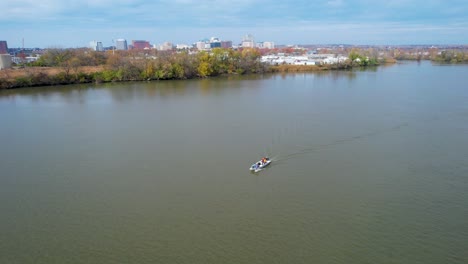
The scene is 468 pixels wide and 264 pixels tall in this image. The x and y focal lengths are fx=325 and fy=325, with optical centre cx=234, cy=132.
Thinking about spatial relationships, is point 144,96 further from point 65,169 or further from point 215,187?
point 215,187

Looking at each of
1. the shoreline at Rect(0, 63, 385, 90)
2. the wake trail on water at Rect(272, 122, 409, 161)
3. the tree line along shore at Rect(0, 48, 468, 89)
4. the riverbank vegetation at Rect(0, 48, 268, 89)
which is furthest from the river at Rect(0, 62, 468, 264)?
the tree line along shore at Rect(0, 48, 468, 89)

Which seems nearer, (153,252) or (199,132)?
(153,252)

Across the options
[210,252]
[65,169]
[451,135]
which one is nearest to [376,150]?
[451,135]

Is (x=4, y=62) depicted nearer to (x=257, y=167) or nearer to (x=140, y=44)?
(x=257, y=167)

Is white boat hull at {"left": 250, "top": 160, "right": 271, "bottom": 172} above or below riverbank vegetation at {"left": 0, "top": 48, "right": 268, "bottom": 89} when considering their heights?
below

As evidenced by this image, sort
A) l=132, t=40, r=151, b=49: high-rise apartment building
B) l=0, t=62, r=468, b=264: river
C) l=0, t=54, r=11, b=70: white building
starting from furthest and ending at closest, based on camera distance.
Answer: l=132, t=40, r=151, b=49: high-rise apartment building
l=0, t=54, r=11, b=70: white building
l=0, t=62, r=468, b=264: river

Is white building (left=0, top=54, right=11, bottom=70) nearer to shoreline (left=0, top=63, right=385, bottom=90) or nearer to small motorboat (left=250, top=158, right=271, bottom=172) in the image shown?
shoreline (left=0, top=63, right=385, bottom=90)

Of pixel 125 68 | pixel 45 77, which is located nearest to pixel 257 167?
pixel 125 68

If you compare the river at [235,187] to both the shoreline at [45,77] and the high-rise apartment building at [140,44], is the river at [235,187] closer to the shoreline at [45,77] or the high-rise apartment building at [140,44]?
the shoreline at [45,77]
